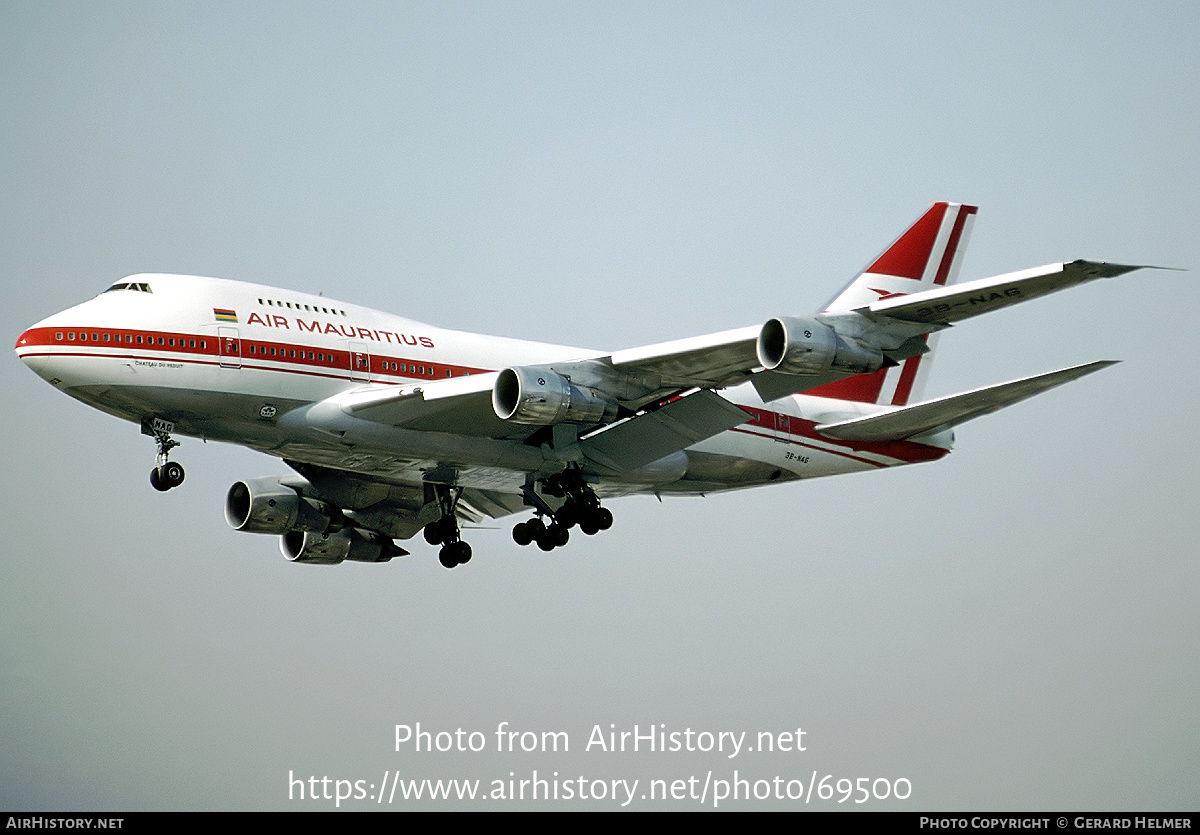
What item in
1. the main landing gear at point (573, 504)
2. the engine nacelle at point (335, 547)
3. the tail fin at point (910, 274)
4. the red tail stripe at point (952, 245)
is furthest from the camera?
the red tail stripe at point (952, 245)

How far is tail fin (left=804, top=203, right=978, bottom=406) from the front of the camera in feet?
132

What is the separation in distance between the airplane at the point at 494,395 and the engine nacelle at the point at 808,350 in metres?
0.03

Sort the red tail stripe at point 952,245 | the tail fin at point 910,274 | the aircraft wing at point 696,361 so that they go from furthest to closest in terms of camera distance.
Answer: the red tail stripe at point 952,245 < the tail fin at point 910,274 < the aircraft wing at point 696,361

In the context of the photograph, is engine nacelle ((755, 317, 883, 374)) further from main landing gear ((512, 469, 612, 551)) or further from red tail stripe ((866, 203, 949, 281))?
red tail stripe ((866, 203, 949, 281))

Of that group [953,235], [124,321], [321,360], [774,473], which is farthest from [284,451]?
[953,235]

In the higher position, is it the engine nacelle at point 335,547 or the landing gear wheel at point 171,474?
the engine nacelle at point 335,547

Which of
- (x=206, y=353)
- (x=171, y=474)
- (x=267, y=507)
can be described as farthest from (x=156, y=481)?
(x=267, y=507)

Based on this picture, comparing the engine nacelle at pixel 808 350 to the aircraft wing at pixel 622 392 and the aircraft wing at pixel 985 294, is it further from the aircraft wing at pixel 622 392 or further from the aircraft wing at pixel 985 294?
the aircraft wing at pixel 985 294

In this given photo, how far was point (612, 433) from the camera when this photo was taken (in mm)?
34219

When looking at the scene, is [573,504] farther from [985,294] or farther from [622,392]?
[985,294]

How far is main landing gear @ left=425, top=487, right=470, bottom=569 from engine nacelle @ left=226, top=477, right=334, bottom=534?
350 cm

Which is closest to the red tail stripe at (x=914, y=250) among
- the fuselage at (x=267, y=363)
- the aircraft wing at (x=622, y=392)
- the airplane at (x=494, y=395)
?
the airplane at (x=494, y=395)

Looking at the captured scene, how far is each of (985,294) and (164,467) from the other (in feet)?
57.0

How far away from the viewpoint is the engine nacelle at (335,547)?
40.0m
